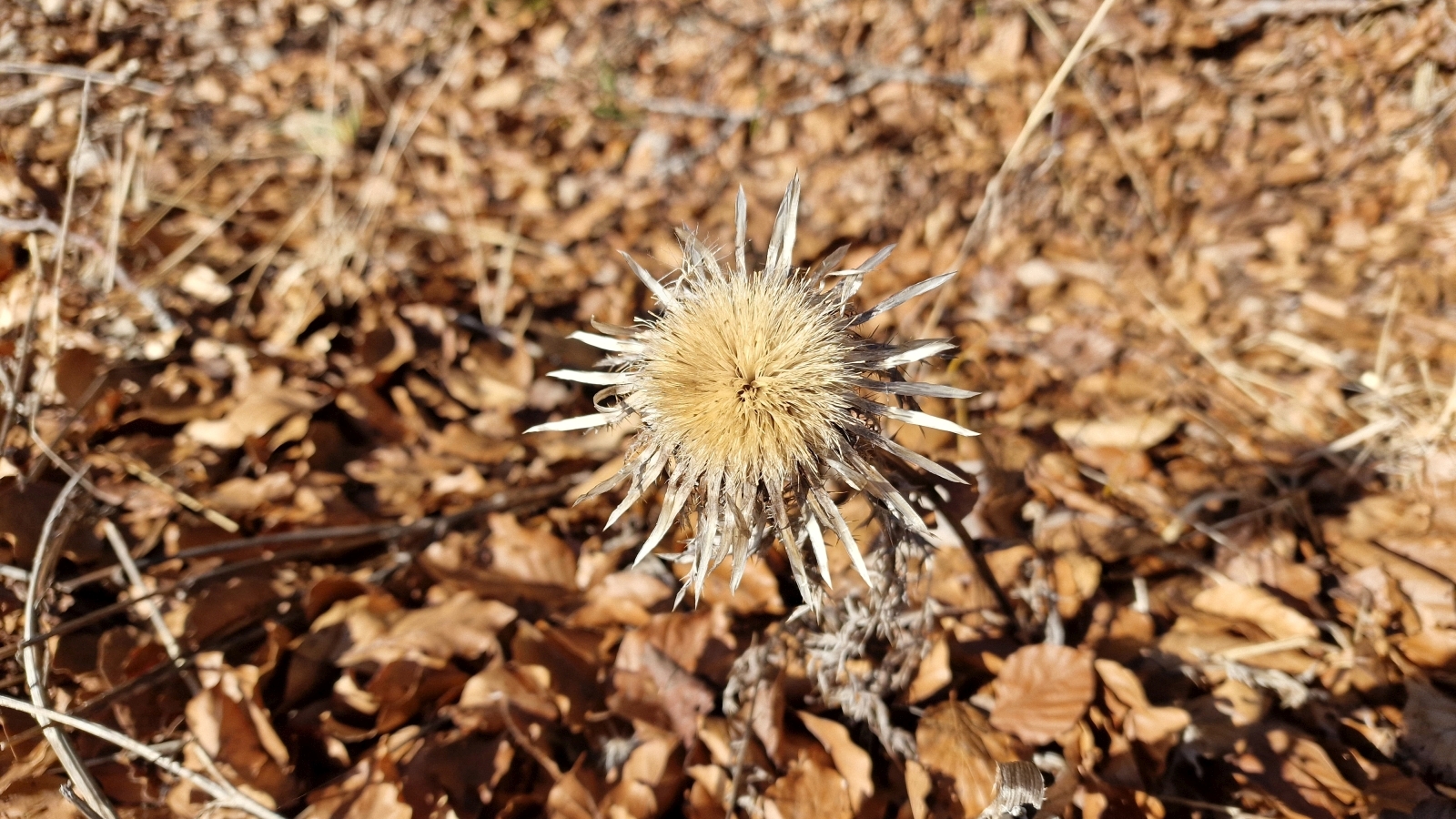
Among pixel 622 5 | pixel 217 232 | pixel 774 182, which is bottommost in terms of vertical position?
pixel 217 232

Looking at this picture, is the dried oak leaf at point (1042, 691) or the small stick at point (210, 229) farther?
the small stick at point (210, 229)

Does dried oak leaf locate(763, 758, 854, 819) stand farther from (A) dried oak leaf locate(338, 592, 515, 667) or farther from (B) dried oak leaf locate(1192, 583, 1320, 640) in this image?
(B) dried oak leaf locate(1192, 583, 1320, 640)

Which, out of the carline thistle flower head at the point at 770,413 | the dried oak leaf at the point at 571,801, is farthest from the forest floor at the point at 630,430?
the carline thistle flower head at the point at 770,413

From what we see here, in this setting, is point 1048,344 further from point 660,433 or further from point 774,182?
point 660,433

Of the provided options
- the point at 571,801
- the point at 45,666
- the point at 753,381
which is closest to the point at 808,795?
the point at 571,801

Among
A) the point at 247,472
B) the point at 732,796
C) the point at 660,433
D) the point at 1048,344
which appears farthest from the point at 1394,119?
the point at 247,472

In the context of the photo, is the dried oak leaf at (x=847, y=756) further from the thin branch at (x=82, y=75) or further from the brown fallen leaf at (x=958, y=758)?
the thin branch at (x=82, y=75)

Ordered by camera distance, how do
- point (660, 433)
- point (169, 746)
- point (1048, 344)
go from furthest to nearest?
point (1048, 344), point (169, 746), point (660, 433)
